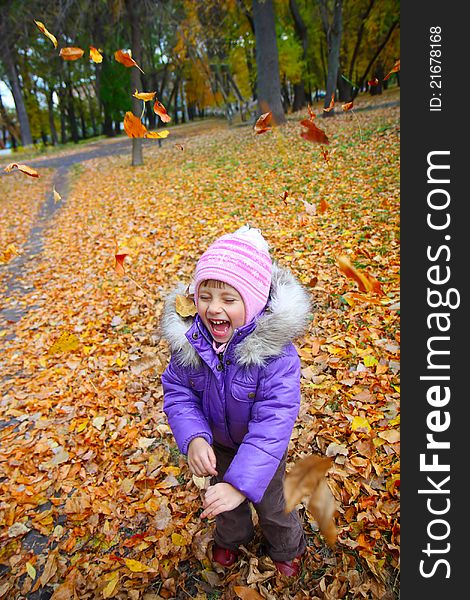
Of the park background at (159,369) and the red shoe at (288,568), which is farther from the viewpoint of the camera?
the park background at (159,369)

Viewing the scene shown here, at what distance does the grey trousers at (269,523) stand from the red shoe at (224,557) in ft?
0.12

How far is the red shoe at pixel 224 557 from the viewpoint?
7.43ft

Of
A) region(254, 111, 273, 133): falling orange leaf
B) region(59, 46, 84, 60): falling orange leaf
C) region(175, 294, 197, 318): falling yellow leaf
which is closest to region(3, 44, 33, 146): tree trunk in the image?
region(254, 111, 273, 133): falling orange leaf

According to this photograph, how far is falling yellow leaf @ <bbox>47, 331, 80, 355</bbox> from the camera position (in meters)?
4.57

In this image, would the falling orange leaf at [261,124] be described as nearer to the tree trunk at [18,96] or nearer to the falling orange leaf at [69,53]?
the falling orange leaf at [69,53]

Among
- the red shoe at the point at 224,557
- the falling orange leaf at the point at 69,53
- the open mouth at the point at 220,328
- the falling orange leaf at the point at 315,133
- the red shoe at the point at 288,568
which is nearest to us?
the open mouth at the point at 220,328

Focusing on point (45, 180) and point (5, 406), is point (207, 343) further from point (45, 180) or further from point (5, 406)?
point (45, 180)

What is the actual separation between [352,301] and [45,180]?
15.7m

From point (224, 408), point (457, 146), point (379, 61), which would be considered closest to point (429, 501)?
point (224, 408)

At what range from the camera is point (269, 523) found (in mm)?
2045

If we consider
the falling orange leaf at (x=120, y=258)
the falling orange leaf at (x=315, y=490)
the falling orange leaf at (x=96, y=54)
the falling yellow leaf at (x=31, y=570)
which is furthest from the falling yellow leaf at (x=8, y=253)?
the falling orange leaf at (x=315, y=490)

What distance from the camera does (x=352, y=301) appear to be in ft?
13.9

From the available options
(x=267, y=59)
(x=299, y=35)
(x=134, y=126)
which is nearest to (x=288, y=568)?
(x=134, y=126)

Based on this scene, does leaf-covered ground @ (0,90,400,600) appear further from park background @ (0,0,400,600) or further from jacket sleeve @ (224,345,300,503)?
jacket sleeve @ (224,345,300,503)
